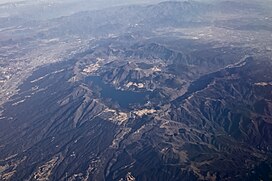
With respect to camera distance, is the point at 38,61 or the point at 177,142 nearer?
the point at 177,142

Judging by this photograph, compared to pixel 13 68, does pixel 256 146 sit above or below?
above

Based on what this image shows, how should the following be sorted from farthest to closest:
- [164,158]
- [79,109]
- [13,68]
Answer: [13,68] → [79,109] → [164,158]

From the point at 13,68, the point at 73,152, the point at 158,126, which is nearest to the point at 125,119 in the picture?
the point at 158,126

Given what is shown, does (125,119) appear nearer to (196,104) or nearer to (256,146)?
(196,104)

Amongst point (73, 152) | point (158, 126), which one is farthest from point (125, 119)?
point (73, 152)

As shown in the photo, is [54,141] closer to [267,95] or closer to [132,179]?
[132,179]

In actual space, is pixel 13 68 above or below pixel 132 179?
below

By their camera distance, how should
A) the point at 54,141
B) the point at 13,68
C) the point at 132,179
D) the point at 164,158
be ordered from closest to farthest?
the point at 132,179 < the point at 164,158 < the point at 54,141 < the point at 13,68

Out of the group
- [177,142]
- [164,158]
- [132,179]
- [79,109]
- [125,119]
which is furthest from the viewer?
[79,109]

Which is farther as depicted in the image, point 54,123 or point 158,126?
point 54,123
